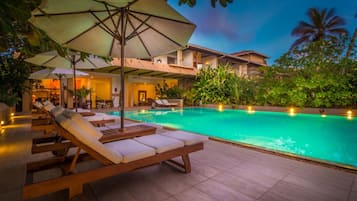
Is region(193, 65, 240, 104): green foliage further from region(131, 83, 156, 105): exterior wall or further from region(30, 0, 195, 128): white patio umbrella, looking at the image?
region(30, 0, 195, 128): white patio umbrella

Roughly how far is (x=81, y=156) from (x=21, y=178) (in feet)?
2.88

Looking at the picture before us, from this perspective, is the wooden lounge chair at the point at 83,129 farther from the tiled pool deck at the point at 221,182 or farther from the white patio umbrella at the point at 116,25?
the tiled pool deck at the point at 221,182

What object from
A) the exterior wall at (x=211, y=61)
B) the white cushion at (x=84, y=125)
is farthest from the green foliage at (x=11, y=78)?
the exterior wall at (x=211, y=61)

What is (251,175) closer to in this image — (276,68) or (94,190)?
(94,190)

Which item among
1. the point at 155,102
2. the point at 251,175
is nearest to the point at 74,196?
the point at 251,175

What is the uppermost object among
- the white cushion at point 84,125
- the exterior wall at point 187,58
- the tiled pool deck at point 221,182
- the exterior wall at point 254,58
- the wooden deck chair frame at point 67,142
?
the exterior wall at point 254,58

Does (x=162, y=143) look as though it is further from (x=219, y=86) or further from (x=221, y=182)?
(x=219, y=86)

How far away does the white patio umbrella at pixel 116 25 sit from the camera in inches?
89.0

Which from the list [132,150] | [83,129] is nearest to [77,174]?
[83,129]

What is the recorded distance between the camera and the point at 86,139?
174 centimetres

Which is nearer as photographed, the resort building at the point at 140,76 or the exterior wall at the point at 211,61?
the resort building at the point at 140,76

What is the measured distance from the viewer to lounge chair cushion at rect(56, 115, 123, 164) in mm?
1680

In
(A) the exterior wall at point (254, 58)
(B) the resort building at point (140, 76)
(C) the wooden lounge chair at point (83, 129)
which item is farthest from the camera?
(A) the exterior wall at point (254, 58)

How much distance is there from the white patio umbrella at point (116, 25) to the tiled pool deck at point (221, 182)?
1054 millimetres
